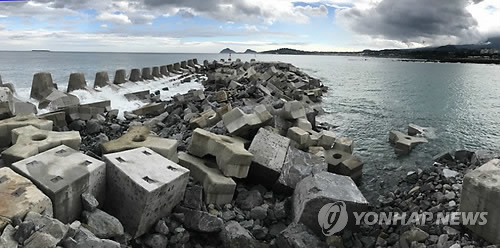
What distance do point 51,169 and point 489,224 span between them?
5.40 metres

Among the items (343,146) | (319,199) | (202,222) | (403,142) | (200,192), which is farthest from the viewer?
(403,142)

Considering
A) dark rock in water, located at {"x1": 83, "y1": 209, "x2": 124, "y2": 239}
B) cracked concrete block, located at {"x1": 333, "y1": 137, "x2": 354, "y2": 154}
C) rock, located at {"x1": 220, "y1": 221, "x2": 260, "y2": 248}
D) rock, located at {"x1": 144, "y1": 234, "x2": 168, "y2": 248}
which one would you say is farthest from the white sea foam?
rock, located at {"x1": 220, "y1": 221, "x2": 260, "y2": 248}

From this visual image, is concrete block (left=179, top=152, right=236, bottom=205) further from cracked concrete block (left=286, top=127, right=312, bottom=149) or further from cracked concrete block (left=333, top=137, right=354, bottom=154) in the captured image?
cracked concrete block (left=333, top=137, right=354, bottom=154)

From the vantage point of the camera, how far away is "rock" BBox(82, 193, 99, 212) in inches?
166

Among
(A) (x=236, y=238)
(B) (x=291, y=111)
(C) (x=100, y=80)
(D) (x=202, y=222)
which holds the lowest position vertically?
(A) (x=236, y=238)

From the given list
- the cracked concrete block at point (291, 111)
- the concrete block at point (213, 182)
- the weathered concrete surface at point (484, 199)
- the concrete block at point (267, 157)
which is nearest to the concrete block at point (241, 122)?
the concrete block at point (267, 157)

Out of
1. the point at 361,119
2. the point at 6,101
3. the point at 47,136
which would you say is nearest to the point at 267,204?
the point at 47,136

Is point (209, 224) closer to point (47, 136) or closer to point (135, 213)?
point (135, 213)

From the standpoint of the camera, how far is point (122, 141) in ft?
20.2

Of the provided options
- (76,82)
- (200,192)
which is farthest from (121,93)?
(200,192)

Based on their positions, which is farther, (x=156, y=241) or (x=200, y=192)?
(x=200, y=192)

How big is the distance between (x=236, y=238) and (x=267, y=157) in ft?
6.82

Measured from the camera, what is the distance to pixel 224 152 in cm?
610

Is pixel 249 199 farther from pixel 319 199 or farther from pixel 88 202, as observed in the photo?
pixel 88 202
